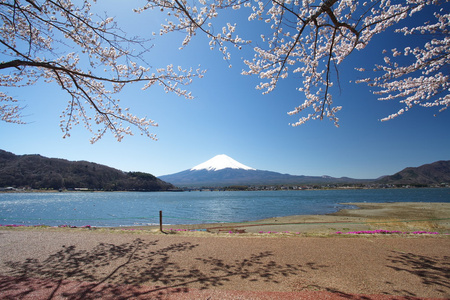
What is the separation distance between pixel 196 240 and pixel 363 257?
13.5 ft

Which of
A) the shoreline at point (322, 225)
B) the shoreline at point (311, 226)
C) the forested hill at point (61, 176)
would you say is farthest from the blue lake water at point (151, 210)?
the forested hill at point (61, 176)

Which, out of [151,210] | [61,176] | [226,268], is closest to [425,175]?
[151,210]

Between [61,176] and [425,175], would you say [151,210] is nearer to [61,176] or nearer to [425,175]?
[61,176]

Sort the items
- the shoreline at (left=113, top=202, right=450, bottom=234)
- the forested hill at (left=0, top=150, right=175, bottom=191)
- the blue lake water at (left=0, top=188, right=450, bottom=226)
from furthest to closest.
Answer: the forested hill at (left=0, top=150, right=175, bottom=191) → the blue lake water at (left=0, top=188, right=450, bottom=226) → the shoreline at (left=113, top=202, right=450, bottom=234)

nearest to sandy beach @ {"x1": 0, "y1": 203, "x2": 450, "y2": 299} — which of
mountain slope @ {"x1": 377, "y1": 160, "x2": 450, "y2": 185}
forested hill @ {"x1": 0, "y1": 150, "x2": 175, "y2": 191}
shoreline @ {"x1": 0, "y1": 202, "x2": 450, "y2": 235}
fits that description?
shoreline @ {"x1": 0, "y1": 202, "x2": 450, "y2": 235}

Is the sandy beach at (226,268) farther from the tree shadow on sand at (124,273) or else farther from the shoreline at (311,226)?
the shoreline at (311,226)

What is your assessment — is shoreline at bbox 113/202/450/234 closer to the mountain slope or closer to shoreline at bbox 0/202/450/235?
shoreline at bbox 0/202/450/235

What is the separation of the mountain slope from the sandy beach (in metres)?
204

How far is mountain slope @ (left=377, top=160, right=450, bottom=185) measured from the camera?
163 m

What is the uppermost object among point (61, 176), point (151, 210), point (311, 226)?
point (61, 176)

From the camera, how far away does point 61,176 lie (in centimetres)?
10769

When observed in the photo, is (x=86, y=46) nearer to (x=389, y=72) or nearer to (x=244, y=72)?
(x=244, y=72)

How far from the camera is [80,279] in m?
3.63

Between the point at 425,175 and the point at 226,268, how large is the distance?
233968 mm
